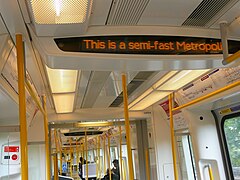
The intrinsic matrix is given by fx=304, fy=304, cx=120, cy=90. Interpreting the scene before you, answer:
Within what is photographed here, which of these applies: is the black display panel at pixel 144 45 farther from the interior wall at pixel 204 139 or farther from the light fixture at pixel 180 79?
the interior wall at pixel 204 139

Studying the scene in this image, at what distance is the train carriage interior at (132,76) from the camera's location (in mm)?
1840

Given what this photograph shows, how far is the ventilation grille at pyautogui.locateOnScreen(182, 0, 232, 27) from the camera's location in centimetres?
194

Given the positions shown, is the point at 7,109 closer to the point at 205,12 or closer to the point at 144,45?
the point at 144,45

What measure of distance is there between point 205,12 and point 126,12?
541 millimetres

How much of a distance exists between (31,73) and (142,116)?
3146 millimetres

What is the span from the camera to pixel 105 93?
4.83 metres

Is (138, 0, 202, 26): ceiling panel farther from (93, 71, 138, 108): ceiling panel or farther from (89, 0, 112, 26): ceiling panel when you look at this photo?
(93, 71, 138, 108): ceiling panel

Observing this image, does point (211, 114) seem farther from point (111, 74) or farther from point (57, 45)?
point (57, 45)

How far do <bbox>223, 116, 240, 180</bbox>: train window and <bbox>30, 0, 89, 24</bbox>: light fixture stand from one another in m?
3.40

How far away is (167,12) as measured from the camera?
76.7 inches

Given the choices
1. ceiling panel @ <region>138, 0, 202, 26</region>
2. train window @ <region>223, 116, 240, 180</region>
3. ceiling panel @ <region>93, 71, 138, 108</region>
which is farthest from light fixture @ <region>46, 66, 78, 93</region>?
train window @ <region>223, 116, 240, 180</region>

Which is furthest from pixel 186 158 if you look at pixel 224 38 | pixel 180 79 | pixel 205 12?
pixel 205 12

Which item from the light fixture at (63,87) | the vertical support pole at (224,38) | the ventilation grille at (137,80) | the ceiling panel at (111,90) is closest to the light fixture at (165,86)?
the ventilation grille at (137,80)

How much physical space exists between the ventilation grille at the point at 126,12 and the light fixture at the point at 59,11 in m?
0.24
